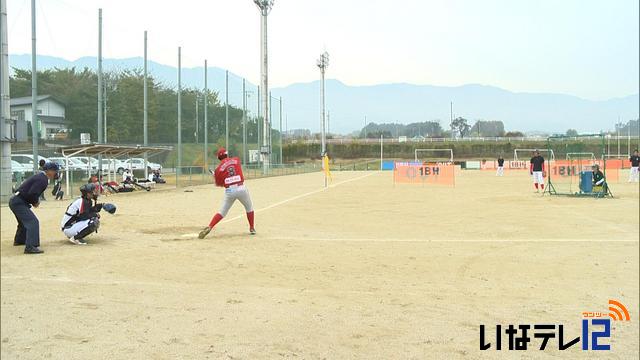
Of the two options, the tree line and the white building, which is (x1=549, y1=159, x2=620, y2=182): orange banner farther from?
the white building

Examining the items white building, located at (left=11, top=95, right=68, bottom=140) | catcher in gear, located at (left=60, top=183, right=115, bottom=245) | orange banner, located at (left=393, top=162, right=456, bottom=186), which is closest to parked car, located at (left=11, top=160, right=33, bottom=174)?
white building, located at (left=11, top=95, right=68, bottom=140)

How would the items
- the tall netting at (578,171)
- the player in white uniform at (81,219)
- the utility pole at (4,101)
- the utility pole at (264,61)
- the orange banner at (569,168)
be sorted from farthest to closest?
1. the utility pole at (264,61)
2. the orange banner at (569,168)
3. the tall netting at (578,171)
4. the utility pole at (4,101)
5. the player in white uniform at (81,219)

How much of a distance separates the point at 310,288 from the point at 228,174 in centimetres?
490

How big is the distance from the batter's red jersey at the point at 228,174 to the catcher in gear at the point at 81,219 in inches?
82.5

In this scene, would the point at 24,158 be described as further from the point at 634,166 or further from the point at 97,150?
the point at 634,166

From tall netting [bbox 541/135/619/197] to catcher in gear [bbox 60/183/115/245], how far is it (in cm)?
1668

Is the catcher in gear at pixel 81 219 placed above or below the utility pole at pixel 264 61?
below

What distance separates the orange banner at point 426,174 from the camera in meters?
32.2

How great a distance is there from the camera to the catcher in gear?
9.94m

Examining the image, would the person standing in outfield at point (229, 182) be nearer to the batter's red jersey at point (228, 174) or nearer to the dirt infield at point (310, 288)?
the batter's red jersey at point (228, 174)

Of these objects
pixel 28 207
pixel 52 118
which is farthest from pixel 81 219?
pixel 52 118

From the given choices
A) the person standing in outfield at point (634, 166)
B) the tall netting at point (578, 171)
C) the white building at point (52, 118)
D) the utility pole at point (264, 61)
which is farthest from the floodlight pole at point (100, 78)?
the person standing in outfield at point (634, 166)

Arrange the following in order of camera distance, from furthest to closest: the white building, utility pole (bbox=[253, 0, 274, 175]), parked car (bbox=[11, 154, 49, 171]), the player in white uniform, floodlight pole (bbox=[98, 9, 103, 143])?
utility pole (bbox=[253, 0, 274, 175]) → the white building → parked car (bbox=[11, 154, 49, 171]) → floodlight pole (bbox=[98, 9, 103, 143]) → the player in white uniform

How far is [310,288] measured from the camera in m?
6.89
